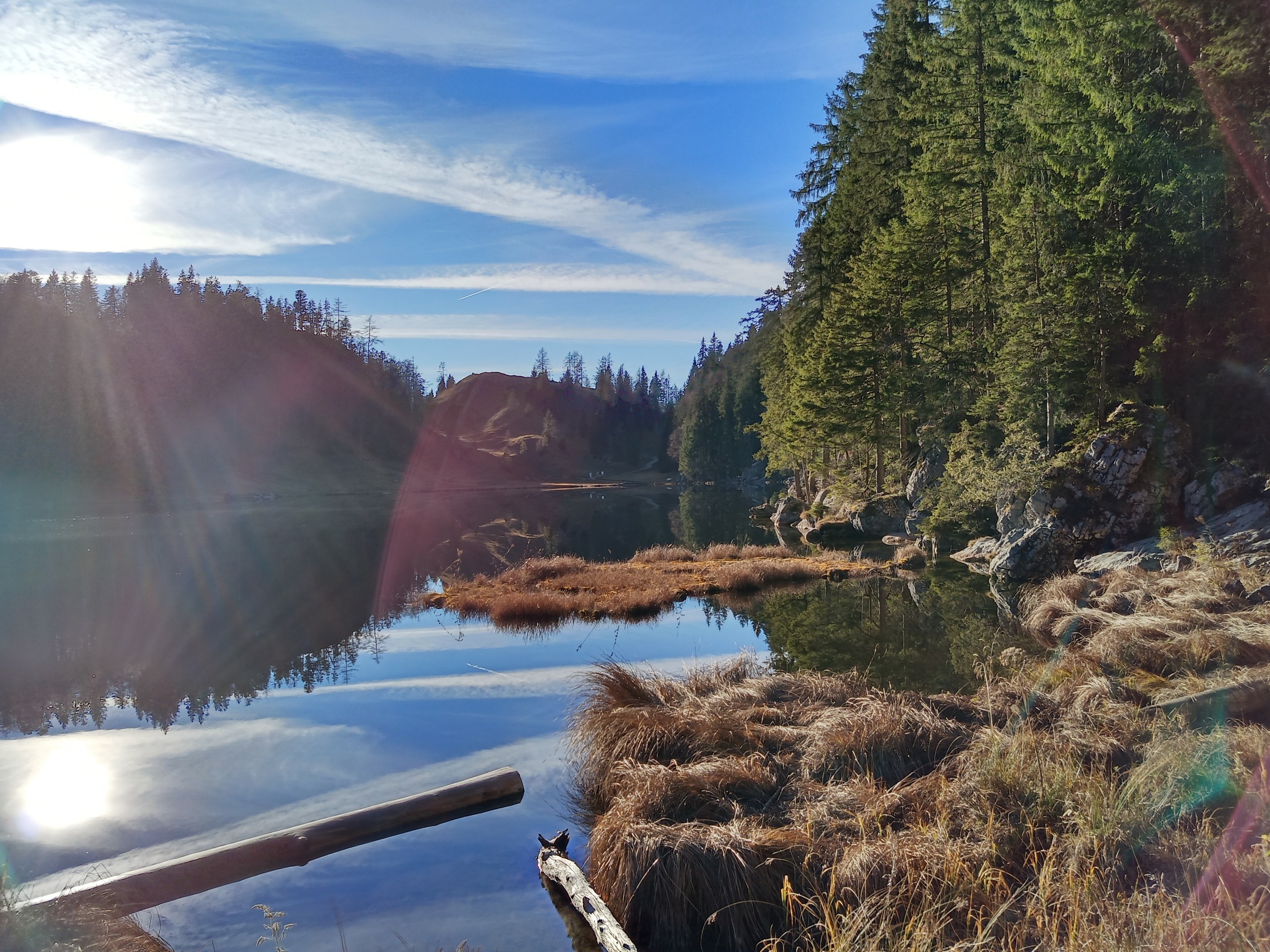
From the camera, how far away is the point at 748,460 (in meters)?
102

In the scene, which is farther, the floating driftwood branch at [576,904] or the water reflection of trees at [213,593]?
the water reflection of trees at [213,593]

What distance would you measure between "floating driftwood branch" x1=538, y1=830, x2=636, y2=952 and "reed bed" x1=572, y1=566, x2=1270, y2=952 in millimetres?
218

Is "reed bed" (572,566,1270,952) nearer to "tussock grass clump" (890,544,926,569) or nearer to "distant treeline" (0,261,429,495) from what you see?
"tussock grass clump" (890,544,926,569)

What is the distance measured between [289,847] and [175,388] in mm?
94746

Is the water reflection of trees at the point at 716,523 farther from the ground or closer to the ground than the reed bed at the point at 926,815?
farther from the ground

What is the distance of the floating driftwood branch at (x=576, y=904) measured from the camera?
5.55m

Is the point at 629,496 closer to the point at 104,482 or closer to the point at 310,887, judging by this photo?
the point at 104,482

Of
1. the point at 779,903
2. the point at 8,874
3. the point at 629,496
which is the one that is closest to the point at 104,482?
the point at 629,496

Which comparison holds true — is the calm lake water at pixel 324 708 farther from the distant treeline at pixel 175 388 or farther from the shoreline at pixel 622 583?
the distant treeline at pixel 175 388

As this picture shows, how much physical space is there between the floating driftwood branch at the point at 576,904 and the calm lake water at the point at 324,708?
0.56 feet

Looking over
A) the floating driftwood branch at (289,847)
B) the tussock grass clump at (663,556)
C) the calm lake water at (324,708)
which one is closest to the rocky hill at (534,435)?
the tussock grass clump at (663,556)

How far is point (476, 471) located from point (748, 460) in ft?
135

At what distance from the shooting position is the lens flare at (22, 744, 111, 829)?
883cm

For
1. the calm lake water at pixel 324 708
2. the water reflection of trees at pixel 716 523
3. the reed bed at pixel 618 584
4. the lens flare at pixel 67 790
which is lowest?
the lens flare at pixel 67 790
